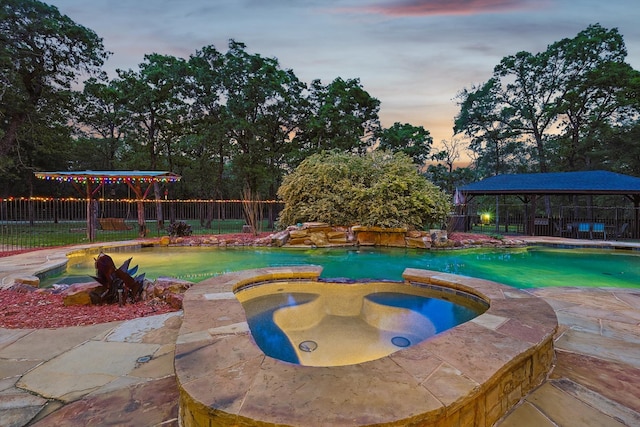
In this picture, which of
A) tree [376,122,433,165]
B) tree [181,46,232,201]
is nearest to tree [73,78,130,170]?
tree [181,46,232,201]

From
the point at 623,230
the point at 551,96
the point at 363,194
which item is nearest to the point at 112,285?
the point at 363,194

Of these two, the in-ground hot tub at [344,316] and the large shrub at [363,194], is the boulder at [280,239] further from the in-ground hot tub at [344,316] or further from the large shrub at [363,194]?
the in-ground hot tub at [344,316]

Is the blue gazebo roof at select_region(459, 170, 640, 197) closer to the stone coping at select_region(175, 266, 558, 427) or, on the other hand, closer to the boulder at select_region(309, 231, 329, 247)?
the boulder at select_region(309, 231, 329, 247)

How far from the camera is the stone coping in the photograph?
3.89 feet

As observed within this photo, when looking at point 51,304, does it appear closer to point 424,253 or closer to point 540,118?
point 424,253

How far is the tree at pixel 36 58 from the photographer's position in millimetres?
10625

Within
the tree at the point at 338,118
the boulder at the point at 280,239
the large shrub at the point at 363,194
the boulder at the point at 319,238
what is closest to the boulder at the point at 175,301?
the boulder at the point at 280,239

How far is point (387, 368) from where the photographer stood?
1516mm

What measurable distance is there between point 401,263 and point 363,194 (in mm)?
3281

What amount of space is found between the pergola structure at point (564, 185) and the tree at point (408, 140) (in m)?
4.53

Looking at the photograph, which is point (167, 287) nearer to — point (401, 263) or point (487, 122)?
point (401, 263)

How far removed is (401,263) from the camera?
7.15m

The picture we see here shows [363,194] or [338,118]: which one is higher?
[338,118]

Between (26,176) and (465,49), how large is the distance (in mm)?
24169
